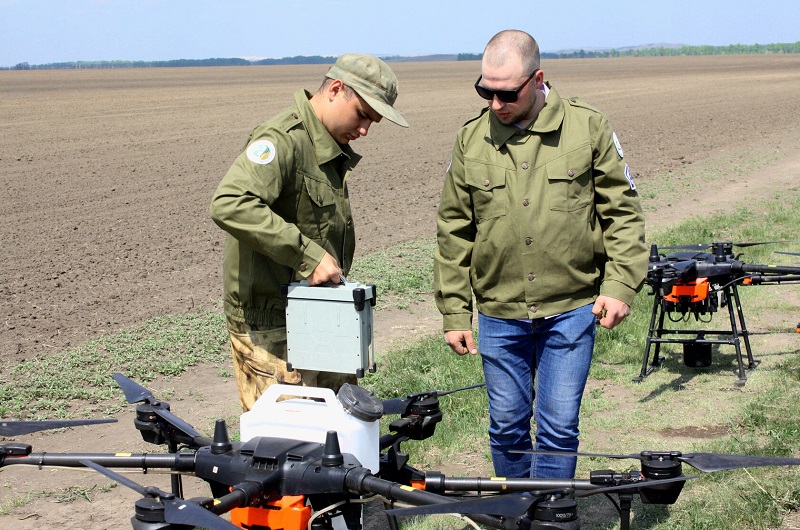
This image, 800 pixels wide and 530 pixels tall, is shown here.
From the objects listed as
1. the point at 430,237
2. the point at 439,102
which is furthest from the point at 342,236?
the point at 439,102

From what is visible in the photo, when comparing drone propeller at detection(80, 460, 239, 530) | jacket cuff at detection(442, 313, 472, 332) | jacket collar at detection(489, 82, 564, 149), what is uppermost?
jacket collar at detection(489, 82, 564, 149)

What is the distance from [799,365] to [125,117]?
3077 cm

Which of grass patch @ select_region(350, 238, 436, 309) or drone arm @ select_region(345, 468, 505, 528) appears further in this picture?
grass patch @ select_region(350, 238, 436, 309)

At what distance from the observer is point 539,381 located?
13.5 feet

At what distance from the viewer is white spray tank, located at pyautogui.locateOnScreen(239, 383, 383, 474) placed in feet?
10.6

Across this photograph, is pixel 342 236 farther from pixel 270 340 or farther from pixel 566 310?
pixel 566 310

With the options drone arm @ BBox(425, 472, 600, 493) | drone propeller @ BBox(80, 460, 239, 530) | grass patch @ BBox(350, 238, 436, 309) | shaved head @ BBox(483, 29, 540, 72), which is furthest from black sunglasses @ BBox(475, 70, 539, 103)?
grass patch @ BBox(350, 238, 436, 309)

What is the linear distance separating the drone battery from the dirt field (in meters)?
1.64

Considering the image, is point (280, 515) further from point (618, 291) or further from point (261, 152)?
point (618, 291)

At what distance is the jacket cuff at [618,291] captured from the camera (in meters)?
3.90

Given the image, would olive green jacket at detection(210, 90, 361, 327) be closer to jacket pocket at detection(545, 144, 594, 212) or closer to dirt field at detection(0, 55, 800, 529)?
jacket pocket at detection(545, 144, 594, 212)

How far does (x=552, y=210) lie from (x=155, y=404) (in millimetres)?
1813

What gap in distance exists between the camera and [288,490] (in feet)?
9.71

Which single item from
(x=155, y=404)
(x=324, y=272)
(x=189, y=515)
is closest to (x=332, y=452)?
(x=189, y=515)
